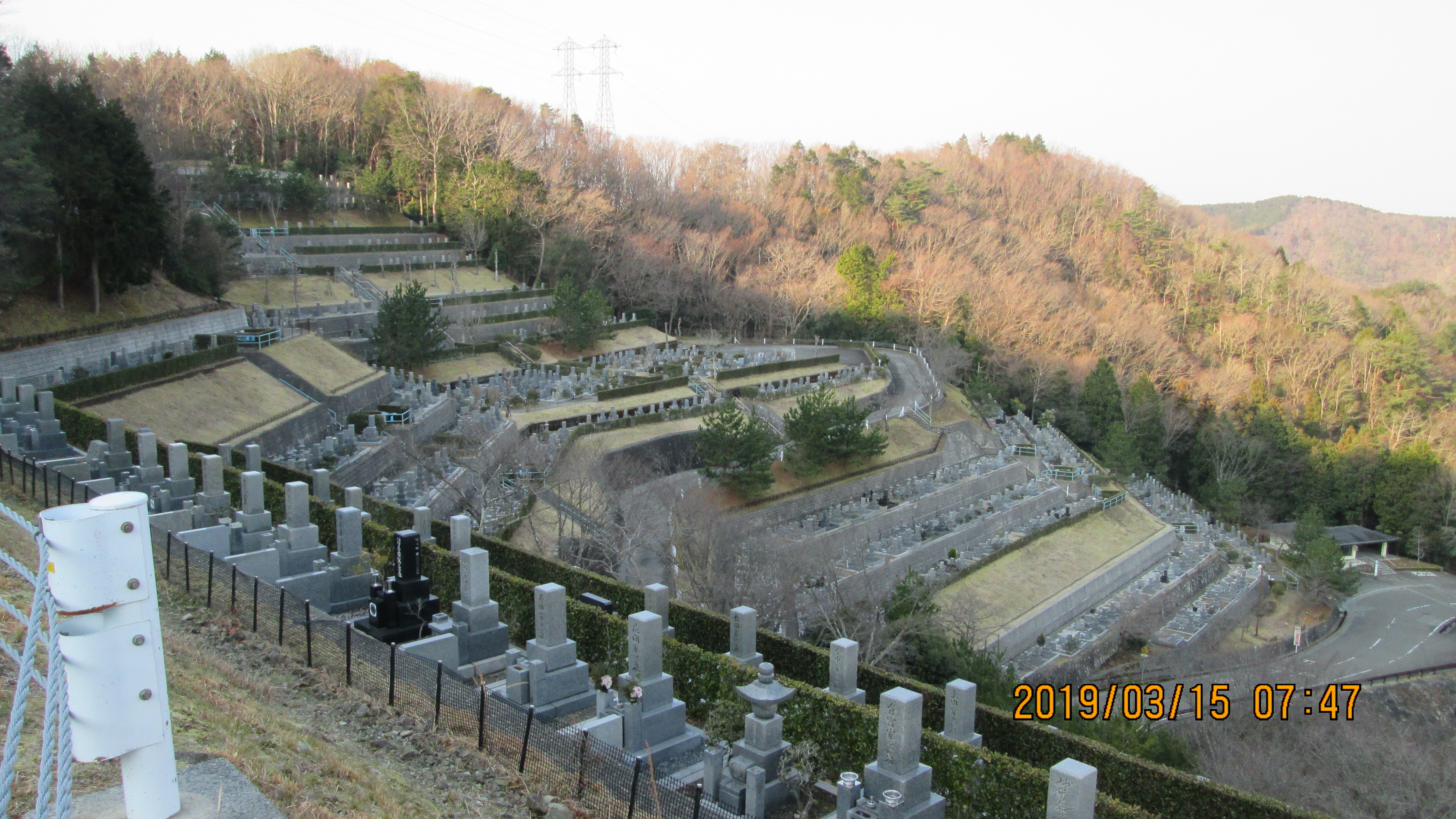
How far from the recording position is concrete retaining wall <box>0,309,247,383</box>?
2503cm

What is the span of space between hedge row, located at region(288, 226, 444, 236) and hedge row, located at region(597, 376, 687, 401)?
2242 centimetres

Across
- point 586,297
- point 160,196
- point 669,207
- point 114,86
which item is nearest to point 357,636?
point 160,196

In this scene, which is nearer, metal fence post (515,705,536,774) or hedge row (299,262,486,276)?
metal fence post (515,705,536,774)

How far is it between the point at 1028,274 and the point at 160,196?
52763 mm

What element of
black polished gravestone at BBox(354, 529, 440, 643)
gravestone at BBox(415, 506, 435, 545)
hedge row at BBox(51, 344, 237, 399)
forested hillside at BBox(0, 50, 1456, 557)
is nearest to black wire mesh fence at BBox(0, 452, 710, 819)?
black polished gravestone at BBox(354, 529, 440, 643)

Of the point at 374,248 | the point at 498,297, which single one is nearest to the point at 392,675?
the point at 498,297

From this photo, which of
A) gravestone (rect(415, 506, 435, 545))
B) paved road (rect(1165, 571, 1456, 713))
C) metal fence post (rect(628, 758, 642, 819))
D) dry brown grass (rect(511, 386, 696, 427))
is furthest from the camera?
dry brown grass (rect(511, 386, 696, 427))

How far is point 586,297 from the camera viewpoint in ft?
148

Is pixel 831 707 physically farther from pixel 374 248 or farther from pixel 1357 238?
pixel 1357 238

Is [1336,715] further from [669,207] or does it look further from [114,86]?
[114,86]

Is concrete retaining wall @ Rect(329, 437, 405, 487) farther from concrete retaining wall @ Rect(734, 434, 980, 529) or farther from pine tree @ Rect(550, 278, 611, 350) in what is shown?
pine tree @ Rect(550, 278, 611, 350)

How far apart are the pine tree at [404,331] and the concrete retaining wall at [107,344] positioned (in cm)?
485

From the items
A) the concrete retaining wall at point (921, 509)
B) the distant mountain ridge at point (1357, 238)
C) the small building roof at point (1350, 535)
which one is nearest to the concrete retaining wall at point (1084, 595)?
the concrete retaining wall at point (921, 509)
